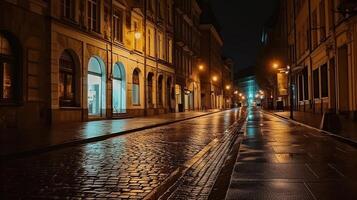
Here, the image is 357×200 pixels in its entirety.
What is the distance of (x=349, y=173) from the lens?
29.0ft

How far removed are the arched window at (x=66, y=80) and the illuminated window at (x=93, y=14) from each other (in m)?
3.90

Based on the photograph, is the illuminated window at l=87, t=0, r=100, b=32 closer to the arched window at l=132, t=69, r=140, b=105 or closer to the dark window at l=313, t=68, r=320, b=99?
the arched window at l=132, t=69, r=140, b=105

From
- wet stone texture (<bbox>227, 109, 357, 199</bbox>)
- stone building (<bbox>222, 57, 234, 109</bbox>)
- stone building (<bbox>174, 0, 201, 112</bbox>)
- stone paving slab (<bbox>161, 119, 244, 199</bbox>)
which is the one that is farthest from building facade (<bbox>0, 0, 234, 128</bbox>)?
stone building (<bbox>222, 57, 234, 109</bbox>)

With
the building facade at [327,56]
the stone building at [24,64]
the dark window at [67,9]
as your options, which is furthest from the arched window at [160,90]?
the stone building at [24,64]

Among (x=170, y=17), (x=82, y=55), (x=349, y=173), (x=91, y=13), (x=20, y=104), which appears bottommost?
(x=349, y=173)

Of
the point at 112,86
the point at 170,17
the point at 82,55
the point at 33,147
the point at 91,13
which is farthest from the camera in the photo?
the point at 170,17

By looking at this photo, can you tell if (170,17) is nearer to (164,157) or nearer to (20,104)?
(20,104)

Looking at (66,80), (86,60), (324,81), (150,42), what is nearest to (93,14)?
(86,60)

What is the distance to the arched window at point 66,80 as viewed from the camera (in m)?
27.3

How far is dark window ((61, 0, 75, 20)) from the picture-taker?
27266 millimetres

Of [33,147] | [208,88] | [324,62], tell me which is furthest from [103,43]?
[208,88]

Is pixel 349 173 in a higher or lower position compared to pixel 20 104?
lower

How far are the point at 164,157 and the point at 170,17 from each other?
150ft

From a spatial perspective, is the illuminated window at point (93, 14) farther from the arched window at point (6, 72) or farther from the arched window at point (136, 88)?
the arched window at point (136, 88)
